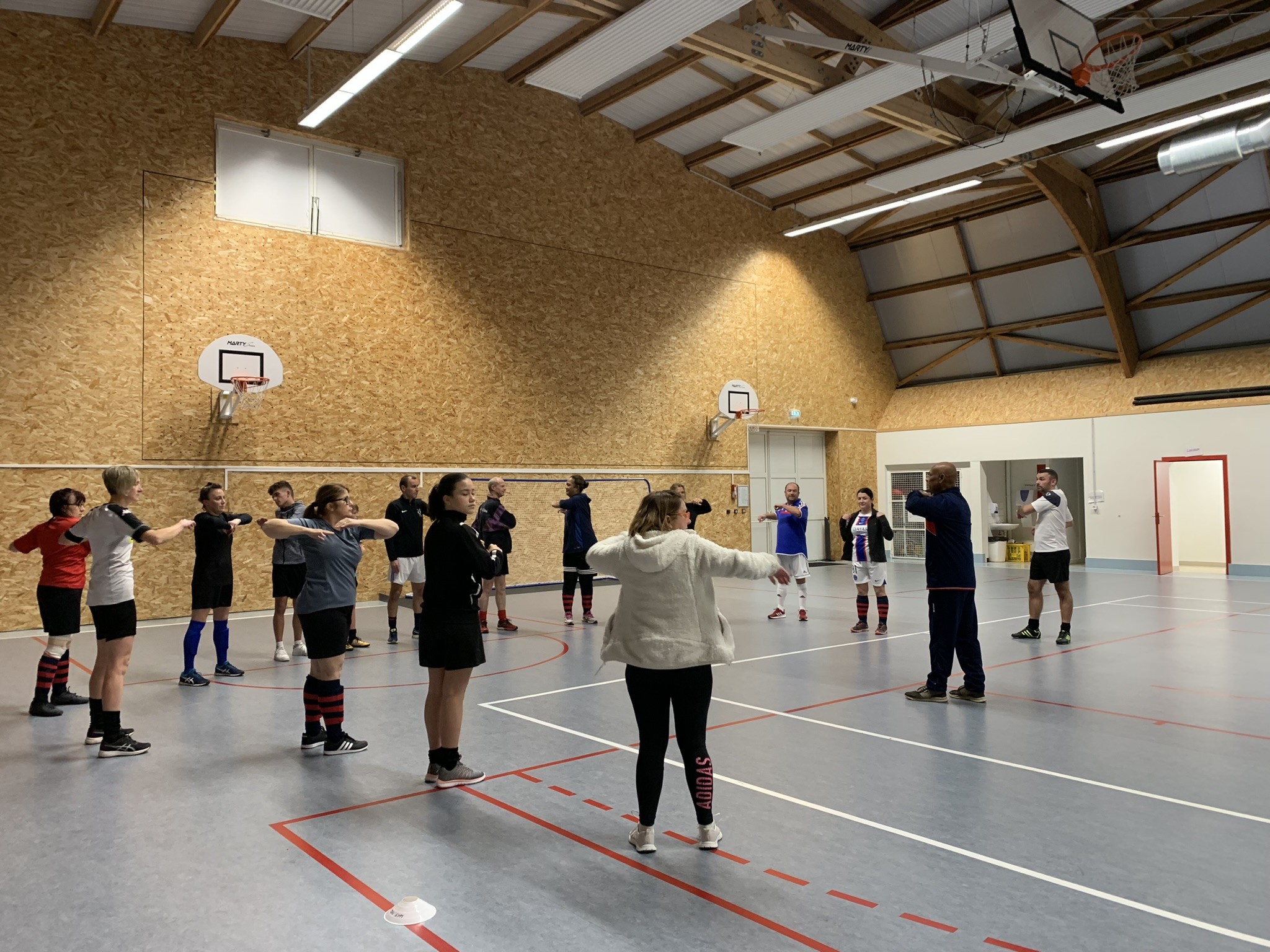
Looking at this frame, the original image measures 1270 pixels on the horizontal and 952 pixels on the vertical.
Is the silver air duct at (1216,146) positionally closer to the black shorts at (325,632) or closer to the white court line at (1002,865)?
the white court line at (1002,865)

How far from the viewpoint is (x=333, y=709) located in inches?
229

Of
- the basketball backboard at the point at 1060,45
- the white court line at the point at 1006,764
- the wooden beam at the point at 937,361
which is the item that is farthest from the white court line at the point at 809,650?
the wooden beam at the point at 937,361

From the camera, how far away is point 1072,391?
2047 centimetres

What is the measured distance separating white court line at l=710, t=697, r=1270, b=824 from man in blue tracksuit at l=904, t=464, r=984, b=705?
3.80 ft

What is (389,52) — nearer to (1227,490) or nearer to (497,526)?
(497,526)

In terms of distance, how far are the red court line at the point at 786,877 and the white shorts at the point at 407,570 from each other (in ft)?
23.6

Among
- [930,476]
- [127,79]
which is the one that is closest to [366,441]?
[127,79]

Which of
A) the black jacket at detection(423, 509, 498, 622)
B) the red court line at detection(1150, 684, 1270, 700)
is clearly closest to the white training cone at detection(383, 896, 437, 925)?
the black jacket at detection(423, 509, 498, 622)

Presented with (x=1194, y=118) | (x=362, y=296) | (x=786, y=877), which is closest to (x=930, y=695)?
(x=786, y=877)

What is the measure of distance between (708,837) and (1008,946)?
138cm

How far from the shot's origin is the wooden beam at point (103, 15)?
1133cm

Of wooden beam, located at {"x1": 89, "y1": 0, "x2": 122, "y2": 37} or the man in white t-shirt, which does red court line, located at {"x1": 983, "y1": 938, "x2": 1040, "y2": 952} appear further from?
wooden beam, located at {"x1": 89, "y1": 0, "x2": 122, "y2": 37}

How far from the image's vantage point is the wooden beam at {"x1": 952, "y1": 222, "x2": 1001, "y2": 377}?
20703mm

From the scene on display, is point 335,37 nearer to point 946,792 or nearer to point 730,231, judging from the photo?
point 730,231
